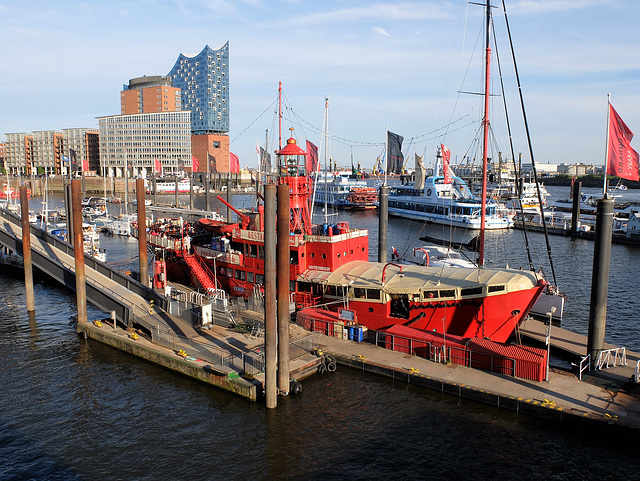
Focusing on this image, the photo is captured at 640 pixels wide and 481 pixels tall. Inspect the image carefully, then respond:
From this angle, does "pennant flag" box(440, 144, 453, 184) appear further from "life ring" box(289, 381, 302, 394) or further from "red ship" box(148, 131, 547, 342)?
"life ring" box(289, 381, 302, 394)

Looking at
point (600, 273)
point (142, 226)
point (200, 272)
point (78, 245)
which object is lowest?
point (200, 272)

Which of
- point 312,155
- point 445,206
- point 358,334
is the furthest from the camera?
point 445,206

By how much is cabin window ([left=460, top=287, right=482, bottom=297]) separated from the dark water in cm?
604

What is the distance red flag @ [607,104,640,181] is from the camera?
24.6m

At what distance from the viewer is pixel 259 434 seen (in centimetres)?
2088

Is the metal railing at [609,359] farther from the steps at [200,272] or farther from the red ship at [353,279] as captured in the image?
the steps at [200,272]

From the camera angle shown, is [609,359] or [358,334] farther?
[358,334]

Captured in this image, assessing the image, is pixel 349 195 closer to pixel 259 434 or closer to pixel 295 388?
pixel 295 388

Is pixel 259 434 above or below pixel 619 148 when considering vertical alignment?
below

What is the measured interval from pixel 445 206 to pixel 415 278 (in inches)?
2917

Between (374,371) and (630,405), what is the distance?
1088cm

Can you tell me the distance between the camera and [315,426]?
21.4 meters

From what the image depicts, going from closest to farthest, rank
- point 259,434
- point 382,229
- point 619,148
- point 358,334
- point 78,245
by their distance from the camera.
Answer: point 259,434 → point 619,148 → point 358,334 → point 78,245 → point 382,229

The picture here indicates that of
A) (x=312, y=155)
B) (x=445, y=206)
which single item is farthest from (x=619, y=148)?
(x=445, y=206)
